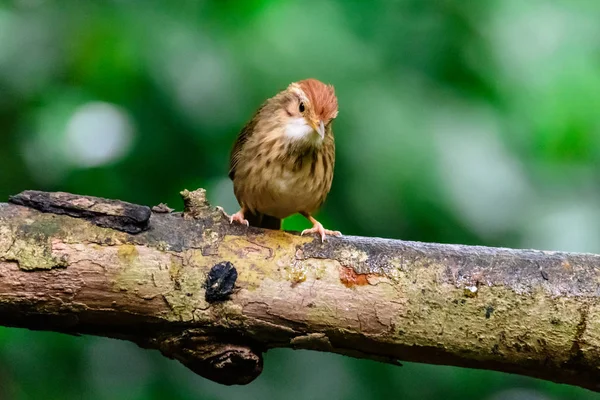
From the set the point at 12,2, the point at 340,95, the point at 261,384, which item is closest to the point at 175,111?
the point at 340,95

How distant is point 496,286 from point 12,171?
1.47 meters

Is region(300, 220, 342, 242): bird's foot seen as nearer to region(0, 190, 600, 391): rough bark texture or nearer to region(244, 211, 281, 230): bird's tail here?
region(0, 190, 600, 391): rough bark texture

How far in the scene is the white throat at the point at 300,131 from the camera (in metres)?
2.63

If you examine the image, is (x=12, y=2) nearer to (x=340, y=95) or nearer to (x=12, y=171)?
(x=12, y=171)

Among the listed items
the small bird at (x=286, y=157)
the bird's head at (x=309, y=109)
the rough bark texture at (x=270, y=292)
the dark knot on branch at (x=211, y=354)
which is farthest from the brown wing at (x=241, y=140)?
the dark knot on branch at (x=211, y=354)

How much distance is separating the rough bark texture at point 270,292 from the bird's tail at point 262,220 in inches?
35.5

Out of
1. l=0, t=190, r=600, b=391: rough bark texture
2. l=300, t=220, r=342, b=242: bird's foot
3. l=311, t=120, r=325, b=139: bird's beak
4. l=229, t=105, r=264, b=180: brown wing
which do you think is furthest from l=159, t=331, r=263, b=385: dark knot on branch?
l=229, t=105, r=264, b=180: brown wing

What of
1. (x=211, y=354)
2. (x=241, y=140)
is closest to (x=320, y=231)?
(x=211, y=354)

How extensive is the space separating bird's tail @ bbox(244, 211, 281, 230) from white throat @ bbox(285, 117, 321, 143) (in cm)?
38

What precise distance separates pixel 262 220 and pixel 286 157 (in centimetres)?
38

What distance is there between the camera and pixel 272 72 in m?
2.36

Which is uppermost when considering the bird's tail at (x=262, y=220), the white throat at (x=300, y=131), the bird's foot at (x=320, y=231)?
the white throat at (x=300, y=131)

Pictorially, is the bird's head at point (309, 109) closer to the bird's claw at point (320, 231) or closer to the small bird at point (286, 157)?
the small bird at point (286, 157)

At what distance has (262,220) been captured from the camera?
2.97 meters
